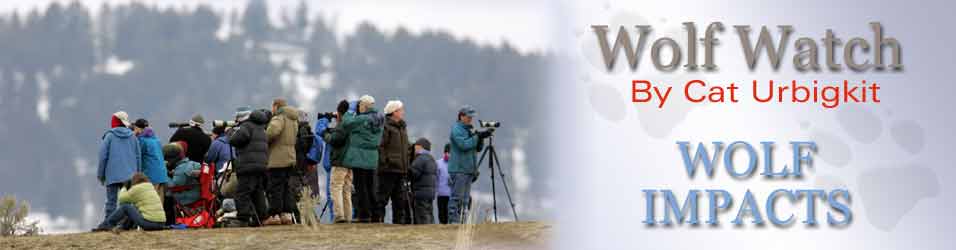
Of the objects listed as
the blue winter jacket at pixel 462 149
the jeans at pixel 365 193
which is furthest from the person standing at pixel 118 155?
the blue winter jacket at pixel 462 149

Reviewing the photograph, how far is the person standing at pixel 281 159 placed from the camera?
1753cm

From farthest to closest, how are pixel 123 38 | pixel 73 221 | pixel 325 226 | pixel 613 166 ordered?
pixel 123 38 → pixel 73 221 → pixel 325 226 → pixel 613 166

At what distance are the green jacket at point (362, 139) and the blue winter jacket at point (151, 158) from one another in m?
1.65

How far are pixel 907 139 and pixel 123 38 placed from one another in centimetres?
19523

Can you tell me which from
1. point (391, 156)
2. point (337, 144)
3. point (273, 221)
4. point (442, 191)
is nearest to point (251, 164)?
point (273, 221)

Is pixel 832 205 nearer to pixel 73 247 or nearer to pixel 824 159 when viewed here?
pixel 824 159

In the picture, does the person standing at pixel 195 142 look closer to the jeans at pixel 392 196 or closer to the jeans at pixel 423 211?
the jeans at pixel 392 196

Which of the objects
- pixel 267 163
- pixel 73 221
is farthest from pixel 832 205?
pixel 73 221

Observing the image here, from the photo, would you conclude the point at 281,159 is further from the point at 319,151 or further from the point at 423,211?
the point at 423,211

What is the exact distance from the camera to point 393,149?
17875 millimetres

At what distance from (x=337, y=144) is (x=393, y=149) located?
52 cm

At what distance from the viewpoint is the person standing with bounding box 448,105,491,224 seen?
18391 mm

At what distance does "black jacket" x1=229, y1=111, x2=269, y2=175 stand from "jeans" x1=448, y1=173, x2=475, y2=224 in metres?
2.05

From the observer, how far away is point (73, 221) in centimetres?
14638
